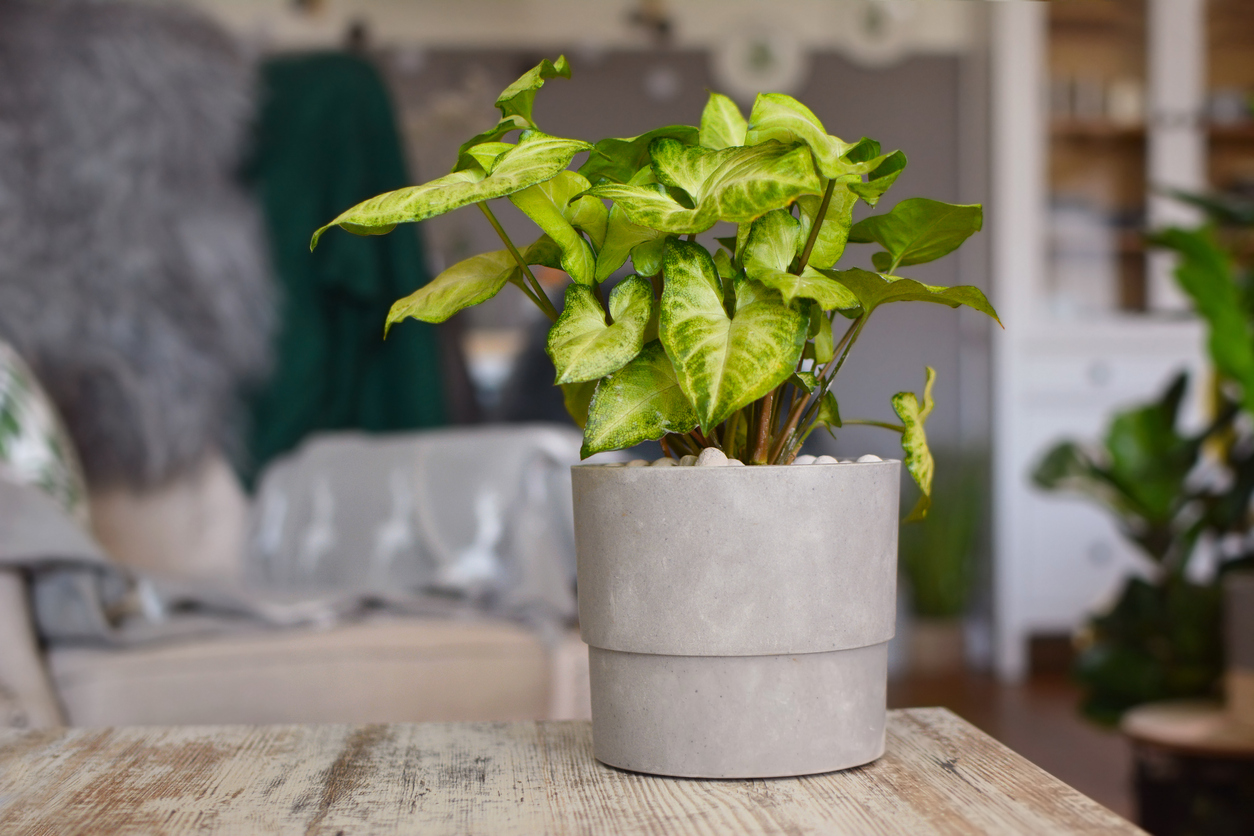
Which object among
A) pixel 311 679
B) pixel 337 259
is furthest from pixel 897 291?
pixel 337 259

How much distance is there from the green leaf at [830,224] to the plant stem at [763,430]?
2.7 inches

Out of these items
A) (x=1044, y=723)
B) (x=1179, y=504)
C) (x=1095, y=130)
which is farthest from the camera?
(x=1095, y=130)

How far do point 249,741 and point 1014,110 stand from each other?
2.95 metres

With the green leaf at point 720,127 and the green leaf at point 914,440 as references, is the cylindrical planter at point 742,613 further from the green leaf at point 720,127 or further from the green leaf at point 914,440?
the green leaf at point 720,127

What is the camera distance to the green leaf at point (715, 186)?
447mm

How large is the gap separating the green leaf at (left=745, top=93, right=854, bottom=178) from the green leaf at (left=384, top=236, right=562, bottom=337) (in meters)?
0.12

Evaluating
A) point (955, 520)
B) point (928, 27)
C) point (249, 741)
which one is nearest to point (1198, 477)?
Result: point (955, 520)

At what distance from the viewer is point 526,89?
1.63ft

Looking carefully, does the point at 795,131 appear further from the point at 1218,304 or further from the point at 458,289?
the point at 1218,304

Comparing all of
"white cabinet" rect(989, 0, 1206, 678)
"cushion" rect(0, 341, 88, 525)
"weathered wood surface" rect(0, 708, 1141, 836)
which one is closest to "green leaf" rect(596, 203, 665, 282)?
"weathered wood surface" rect(0, 708, 1141, 836)

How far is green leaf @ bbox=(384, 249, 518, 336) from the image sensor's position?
52 cm

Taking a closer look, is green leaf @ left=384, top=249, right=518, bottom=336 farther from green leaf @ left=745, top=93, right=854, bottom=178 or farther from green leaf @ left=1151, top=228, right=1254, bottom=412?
green leaf @ left=1151, top=228, right=1254, bottom=412

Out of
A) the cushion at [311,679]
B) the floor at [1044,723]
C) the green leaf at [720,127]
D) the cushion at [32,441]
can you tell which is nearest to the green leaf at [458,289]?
the green leaf at [720,127]

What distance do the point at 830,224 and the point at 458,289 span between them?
0.18 m
